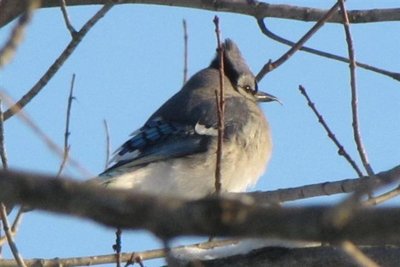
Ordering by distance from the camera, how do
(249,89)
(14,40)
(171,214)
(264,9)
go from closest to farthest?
(171,214) < (14,40) < (264,9) < (249,89)

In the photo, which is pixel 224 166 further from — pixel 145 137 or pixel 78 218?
pixel 78 218

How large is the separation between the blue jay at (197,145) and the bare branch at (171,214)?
14.4 ft

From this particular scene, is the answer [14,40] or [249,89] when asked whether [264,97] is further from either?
[14,40]

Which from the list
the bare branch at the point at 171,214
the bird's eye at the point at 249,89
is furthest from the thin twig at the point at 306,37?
the bird's eye at the point at 249,89

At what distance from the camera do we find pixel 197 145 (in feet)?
21.1

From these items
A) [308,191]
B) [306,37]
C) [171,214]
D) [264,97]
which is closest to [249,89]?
[264,97]

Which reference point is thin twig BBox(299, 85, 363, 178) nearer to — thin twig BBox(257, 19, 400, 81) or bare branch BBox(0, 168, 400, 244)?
thin twig BBox(257, 19, 400, 81)

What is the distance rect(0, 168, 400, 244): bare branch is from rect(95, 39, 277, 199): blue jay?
14.4 feet

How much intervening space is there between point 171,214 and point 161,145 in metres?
5.48

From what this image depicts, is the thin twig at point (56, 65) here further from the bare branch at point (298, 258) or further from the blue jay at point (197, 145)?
the blue jay at point (197, 145)

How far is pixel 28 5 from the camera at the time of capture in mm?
1758

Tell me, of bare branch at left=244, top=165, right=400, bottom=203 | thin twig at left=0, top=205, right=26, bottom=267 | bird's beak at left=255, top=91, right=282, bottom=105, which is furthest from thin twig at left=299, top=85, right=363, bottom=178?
bird's beak at left=255, top=91, right=282, bottom=105

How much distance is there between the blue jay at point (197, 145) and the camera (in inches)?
240

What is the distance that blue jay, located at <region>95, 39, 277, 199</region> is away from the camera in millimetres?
6090
